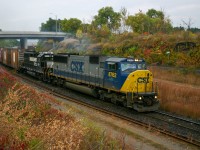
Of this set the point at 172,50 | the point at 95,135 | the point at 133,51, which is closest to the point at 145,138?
the point at 95,135

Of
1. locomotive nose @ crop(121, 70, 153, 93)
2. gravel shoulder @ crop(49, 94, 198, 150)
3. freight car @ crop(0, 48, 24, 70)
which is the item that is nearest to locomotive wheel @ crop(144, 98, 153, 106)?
locomotive nose @ crop(121, 70, 153, 93)

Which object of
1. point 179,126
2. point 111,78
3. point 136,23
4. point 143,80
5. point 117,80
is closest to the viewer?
point 179,126

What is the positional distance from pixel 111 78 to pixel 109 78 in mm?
294

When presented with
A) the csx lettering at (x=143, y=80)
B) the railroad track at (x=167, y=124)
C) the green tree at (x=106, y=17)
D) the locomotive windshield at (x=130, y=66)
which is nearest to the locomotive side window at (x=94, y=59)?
the locomotive windshield at (x=130, y=66)

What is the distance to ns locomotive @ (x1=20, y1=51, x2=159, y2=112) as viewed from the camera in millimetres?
18812

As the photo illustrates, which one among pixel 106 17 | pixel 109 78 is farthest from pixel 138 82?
pixel 106 17

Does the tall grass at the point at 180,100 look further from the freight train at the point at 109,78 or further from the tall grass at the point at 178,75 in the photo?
the tall grass at the point at 178,75

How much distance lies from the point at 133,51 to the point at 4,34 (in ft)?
199

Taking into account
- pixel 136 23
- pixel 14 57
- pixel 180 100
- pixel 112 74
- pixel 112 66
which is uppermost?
pixel 136 23

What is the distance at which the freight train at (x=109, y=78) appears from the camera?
61.7ft

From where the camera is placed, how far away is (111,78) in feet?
66.8

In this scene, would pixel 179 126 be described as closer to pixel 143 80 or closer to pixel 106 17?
pixel 143 80

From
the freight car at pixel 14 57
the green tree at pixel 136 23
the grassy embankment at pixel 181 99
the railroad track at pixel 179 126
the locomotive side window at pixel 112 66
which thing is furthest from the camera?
the green tree at pixel 136 23

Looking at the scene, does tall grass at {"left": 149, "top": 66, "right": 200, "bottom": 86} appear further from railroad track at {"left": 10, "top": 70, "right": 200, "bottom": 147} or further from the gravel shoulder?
the gravel shoulder
